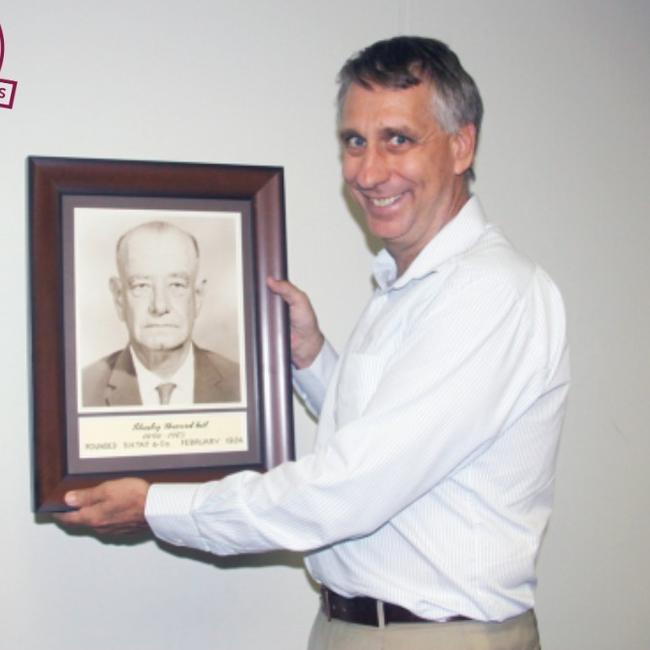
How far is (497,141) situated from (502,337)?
0.85 meters

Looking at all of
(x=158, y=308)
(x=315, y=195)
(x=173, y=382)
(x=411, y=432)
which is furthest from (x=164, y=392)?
(x=315, y=195)

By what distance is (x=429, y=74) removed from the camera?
5.11 ft

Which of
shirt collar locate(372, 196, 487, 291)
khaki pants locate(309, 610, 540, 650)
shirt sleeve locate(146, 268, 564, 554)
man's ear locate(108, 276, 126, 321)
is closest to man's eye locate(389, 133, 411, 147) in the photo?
shirt collar locate(372, 196, 487, 291)

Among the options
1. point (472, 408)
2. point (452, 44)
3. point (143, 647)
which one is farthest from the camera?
point (452, 44)

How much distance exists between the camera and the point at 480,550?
1.45 metres

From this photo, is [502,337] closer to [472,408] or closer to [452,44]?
[472,408]

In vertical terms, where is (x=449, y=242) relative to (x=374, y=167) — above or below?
below

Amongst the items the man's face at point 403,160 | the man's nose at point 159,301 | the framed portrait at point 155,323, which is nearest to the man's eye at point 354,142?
the man's face at point 403,160

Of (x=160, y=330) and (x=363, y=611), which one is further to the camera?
(x=160, y=330)

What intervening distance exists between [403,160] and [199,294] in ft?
1.33

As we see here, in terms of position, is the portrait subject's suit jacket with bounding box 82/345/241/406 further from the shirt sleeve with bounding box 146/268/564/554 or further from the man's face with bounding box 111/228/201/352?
the shirt sleeve with bounding box 146/268/564/554

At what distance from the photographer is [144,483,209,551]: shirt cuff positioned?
1491mm

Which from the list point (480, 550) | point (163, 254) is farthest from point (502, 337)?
point (163, 254)

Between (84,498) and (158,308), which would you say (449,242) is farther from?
(84,498)
